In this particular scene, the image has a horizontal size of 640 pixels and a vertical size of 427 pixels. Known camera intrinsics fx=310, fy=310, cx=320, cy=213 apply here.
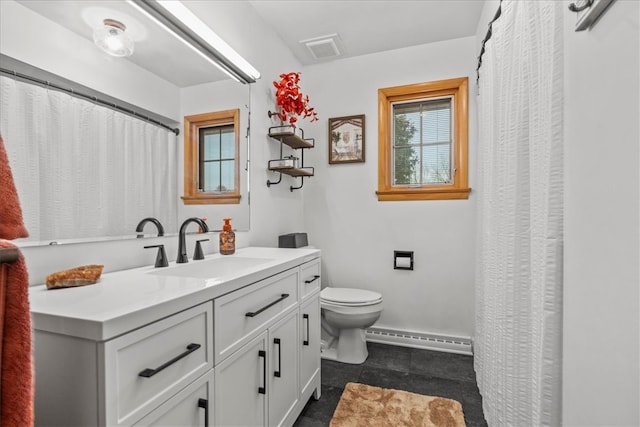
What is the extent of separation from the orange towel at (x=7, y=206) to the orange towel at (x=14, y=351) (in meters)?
0.03

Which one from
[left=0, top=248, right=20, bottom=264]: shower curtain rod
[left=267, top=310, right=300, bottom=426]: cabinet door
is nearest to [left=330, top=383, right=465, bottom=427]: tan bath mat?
[left=267, top=310, right=300, bottom=426]: cabinet door

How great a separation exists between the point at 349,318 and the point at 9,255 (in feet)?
6.57

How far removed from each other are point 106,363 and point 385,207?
2288 millimetres

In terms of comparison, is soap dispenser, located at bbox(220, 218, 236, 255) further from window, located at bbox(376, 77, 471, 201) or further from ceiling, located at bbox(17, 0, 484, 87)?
window, located at bbox(376, 77, 471, 201)

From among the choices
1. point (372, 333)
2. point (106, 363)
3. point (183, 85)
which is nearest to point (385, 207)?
point (372, 333)

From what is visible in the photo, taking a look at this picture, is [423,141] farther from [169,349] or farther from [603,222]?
[169,349]

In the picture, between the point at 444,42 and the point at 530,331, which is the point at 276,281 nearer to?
the point at 530,331

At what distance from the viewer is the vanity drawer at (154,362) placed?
0.64m

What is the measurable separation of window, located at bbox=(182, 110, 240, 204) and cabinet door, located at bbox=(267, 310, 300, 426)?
0.78 metres

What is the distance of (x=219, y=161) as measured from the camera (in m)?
1.76

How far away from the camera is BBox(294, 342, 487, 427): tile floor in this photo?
5.63 feet

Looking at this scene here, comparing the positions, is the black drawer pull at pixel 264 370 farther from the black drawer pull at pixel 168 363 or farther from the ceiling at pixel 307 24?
the ceiling at pixel 307 24

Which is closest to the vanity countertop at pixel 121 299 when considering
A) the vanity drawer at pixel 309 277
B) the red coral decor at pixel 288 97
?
the vanity drawer at pixel 309 277

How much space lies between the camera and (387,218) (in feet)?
8.68
